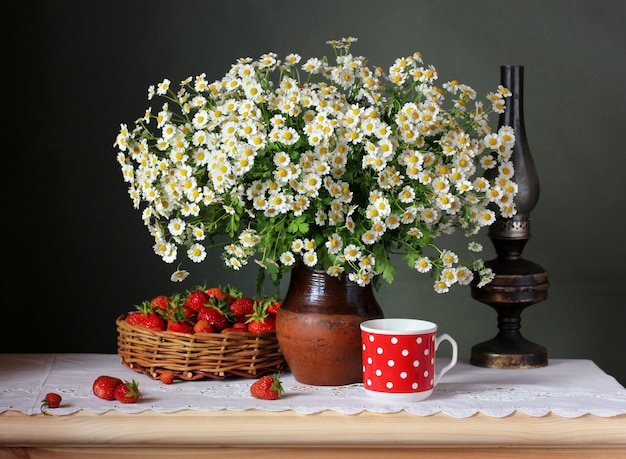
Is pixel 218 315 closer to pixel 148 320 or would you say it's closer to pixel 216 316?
pixel 216 316

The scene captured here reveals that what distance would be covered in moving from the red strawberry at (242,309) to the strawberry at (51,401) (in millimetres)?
323

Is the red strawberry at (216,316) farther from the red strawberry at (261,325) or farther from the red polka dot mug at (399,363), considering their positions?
the red polka dot mug at (399,363)

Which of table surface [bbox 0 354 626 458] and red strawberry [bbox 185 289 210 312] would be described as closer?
table surface [bbox 0 354 626 458]

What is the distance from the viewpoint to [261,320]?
140 cm

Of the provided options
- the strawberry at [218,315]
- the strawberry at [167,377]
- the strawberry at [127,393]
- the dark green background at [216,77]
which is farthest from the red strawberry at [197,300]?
the dark green background at [216,77]

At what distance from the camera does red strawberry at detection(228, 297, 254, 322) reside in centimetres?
143

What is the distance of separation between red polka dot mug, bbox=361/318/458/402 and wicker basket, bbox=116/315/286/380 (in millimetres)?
205

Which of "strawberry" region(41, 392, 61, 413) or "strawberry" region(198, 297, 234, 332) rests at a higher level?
"strawberry" region(198, 297, 234, 332)

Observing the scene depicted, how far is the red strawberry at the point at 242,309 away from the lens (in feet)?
4.71

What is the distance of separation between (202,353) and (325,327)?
0.63ft

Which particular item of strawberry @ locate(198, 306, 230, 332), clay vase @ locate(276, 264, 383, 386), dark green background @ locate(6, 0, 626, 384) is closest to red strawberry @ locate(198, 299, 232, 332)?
strawberry @ locate(198, 306, 230, 332)

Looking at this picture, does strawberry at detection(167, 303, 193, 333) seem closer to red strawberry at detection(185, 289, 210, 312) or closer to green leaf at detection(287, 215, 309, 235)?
red strawberry at detection(185, 289, 210, 312)

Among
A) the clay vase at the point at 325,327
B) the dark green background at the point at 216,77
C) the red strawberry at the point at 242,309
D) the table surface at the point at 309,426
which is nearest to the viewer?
the table surface at the point at 309,426

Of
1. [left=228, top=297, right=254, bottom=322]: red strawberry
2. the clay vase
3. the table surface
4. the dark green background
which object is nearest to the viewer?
the table surface
